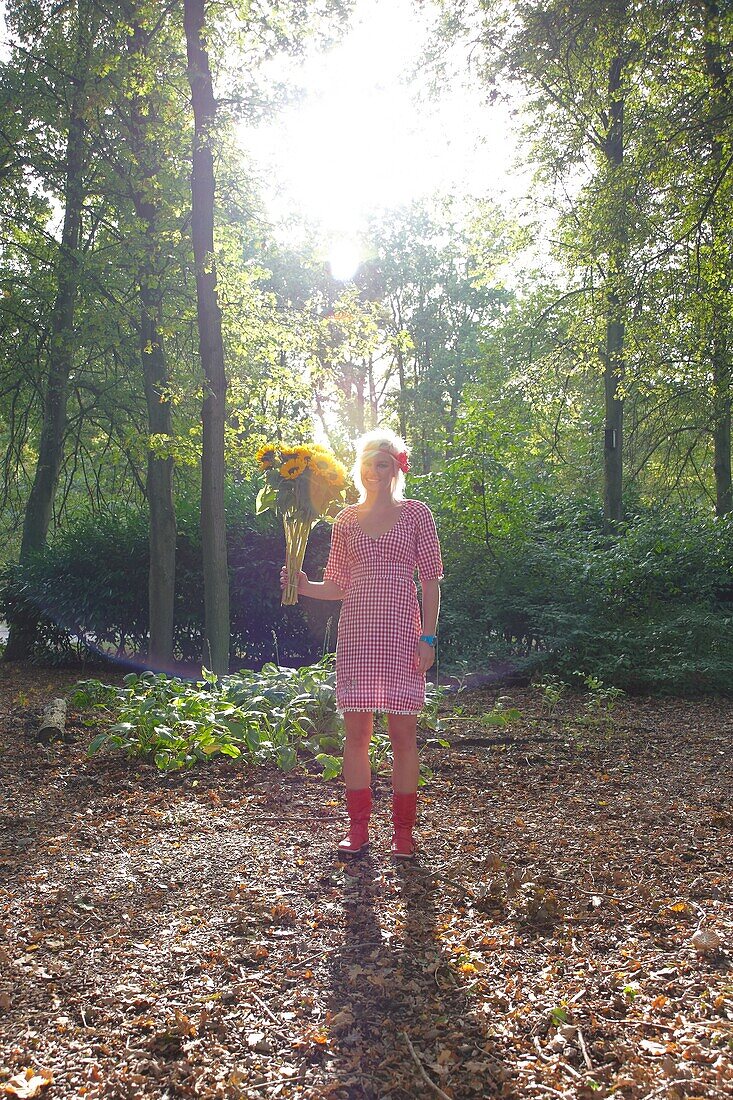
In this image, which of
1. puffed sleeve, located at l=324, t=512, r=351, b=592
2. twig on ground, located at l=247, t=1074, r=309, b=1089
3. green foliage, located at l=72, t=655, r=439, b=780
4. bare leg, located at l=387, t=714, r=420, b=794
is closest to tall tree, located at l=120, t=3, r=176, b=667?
green foliage, located at l=72, t=655, r=439, b=780

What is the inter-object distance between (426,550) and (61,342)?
8.12 m

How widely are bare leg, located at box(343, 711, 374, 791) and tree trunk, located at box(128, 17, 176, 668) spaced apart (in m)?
5.78

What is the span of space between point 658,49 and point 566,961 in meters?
7.87

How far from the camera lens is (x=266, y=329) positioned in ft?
29.4

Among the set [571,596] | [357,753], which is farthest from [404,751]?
[571,596]

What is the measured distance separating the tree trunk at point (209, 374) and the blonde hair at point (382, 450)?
4520 millimetres

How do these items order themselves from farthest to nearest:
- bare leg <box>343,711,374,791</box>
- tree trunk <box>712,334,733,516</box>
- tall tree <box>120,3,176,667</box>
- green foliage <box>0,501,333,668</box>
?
tree trunk <box>712,334,733,516</box>, green foliage <box>0,501,333,668</box>, tall tree <box>120,3,176,667</box>, bare leg <box>343,711,374,791</box>

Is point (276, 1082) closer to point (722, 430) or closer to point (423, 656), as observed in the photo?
point (423, 656)

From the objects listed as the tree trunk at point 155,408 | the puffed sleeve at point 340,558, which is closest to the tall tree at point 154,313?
the tree trunk at point 155,408

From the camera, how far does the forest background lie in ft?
26.1

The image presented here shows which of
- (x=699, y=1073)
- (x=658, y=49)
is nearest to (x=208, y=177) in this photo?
(x=658, y=49)

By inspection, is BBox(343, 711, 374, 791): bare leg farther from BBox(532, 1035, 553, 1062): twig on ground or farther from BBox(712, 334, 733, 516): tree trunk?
BBox(712, 334, 733, 516): tree trunk

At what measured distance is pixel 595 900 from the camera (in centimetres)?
294

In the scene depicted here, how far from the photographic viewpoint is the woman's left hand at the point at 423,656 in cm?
339
